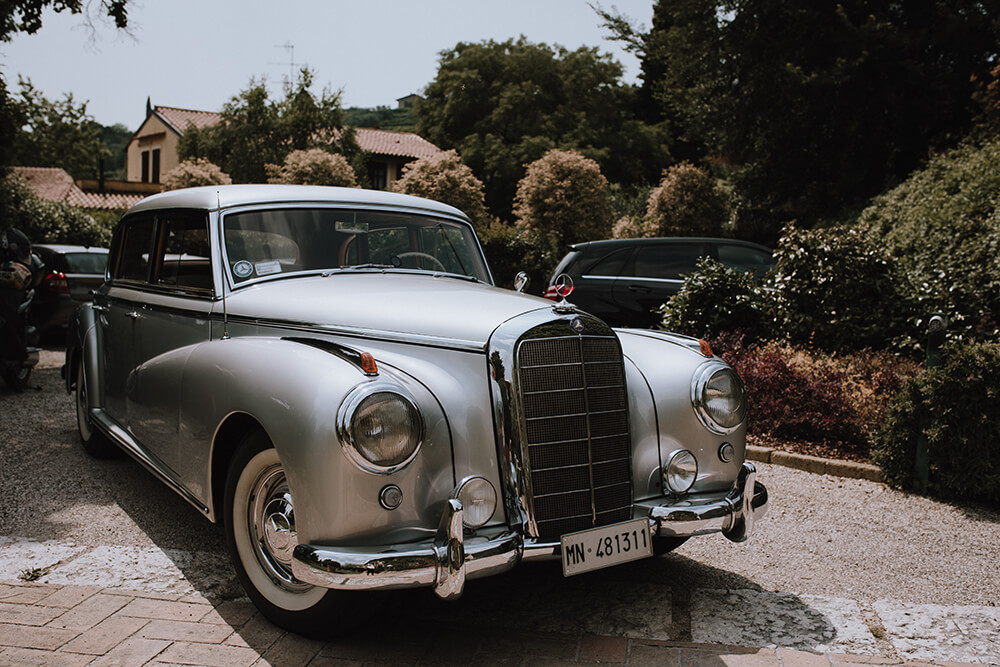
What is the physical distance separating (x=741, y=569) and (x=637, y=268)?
6.23m

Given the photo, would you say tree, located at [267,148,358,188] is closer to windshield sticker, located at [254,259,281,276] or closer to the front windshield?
the front windshield

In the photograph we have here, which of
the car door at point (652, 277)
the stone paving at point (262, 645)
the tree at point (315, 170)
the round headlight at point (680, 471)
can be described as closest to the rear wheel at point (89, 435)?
the stone paving at point (262, 645)

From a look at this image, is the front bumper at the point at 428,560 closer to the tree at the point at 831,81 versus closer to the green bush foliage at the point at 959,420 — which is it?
the green bush foliage at the point at 959,420

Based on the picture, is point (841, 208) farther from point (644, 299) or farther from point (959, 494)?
point (959, 494)

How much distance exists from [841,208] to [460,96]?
25554 millimetres

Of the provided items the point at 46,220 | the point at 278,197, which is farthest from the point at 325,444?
the point at 46,220

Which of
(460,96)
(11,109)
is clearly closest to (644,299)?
(11,109)

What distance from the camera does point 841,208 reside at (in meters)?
16.9

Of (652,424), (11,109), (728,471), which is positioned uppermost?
(11,109)

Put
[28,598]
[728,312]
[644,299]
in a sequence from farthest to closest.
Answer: [644,299] → [728,312] → [28,598]

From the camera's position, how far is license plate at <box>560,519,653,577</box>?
2832 mm

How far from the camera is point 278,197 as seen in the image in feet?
13.4

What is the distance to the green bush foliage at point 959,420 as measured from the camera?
4949 mm

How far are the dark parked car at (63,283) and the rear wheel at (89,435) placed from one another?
5375mm
